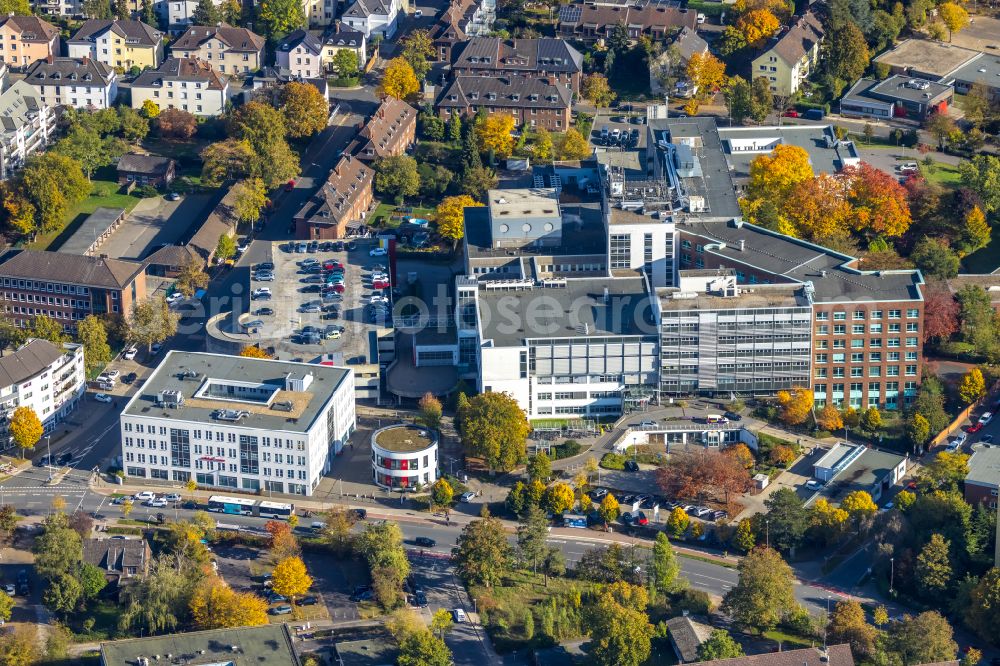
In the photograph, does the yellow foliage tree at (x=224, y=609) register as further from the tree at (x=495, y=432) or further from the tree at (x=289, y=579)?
the tree at (x=495, y=432)

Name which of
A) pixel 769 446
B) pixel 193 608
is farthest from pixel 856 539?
pixel 193 608

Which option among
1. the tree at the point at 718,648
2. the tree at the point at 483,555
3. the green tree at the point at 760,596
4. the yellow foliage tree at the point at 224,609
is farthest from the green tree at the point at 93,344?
the tree at the point at 718,648

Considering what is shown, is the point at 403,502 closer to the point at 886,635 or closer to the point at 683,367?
the point at 683,367

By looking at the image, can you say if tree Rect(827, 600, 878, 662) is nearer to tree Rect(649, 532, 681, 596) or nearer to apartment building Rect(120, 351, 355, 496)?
tree Rect(649, 532, 681, 596)

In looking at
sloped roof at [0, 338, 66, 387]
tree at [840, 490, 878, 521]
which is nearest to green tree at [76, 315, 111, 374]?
sloped roof at [0, 338, 66, 387]

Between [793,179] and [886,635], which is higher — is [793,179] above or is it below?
above

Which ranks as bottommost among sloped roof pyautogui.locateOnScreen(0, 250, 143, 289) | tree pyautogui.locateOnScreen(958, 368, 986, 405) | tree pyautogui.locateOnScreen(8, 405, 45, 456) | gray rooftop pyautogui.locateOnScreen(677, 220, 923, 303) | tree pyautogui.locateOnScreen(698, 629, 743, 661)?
tree pyautogui.locateOnScreen(698, 629, 743, 661)

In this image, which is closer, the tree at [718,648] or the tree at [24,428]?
the tree at [718,648]
